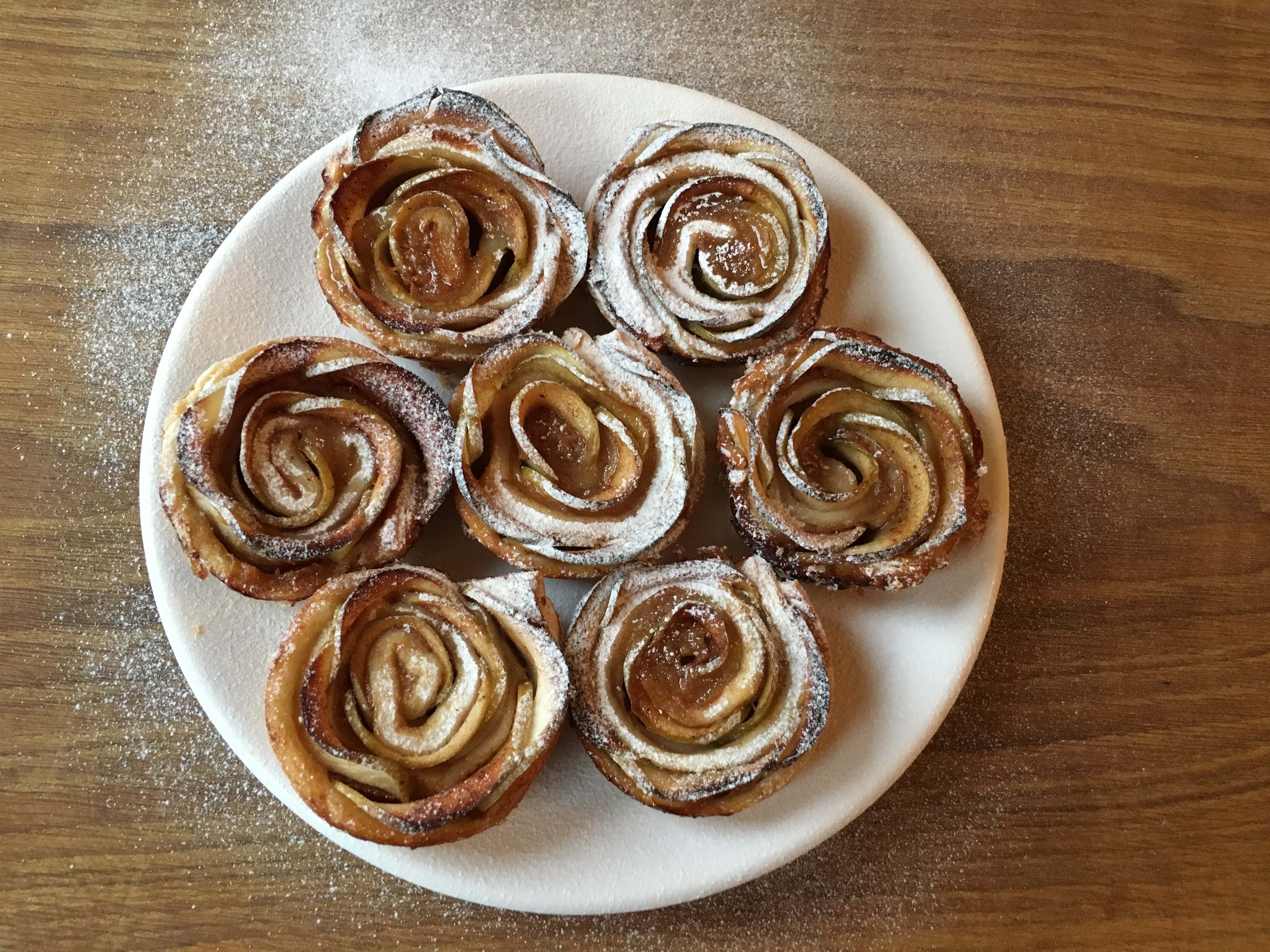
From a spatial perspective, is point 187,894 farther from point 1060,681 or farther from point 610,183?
point 1060,681

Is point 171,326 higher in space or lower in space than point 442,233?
lower

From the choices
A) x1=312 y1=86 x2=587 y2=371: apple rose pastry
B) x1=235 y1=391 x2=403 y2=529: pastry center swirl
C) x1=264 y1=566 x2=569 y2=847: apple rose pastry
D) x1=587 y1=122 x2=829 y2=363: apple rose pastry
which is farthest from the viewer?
x1=587 y1=122 x2=829 y2=363: apple rose pastry

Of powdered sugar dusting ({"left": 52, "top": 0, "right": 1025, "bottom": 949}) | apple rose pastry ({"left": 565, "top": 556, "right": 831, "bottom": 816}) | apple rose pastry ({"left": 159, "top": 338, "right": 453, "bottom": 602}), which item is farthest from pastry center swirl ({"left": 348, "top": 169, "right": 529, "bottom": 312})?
apple rose pastry ({"left": 565, "top": 556, "right": 831, "bottom": 816})

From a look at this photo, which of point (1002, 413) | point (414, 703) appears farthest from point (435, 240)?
point (1002, 413)

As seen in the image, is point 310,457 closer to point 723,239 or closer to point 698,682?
point 698,682

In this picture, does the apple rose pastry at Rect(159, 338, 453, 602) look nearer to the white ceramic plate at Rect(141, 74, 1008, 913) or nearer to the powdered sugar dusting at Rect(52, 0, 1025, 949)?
the white ceramic plate at Rect(141, 74, 1008, 913)

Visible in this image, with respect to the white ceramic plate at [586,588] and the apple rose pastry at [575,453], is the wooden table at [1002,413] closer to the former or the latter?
the white ceramic plate at [586,588]
